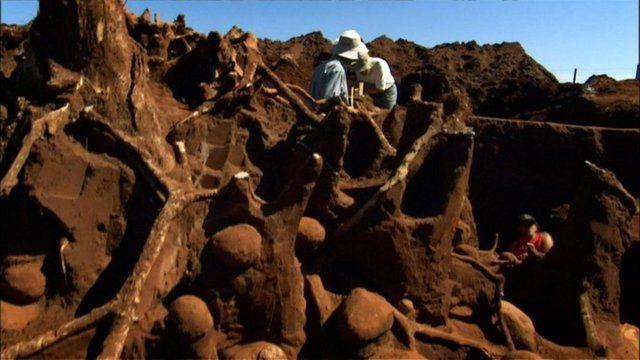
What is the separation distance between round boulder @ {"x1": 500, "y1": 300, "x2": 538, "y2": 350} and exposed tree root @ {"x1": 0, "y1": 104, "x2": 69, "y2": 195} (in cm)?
285

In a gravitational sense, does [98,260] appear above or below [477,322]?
above

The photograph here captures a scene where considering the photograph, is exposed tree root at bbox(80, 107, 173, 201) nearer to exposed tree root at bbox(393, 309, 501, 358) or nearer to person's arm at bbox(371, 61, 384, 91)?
exposed tree root at bbox(393, 309, 501, 358)

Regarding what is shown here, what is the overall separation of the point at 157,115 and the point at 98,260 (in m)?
0.96

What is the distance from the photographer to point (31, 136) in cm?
296

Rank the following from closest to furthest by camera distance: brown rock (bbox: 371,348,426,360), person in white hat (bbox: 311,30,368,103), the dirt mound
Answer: brown rock (bbox: 371,348,426,360), person in white hat (bbox: 311,30,368,103), the dirt mound

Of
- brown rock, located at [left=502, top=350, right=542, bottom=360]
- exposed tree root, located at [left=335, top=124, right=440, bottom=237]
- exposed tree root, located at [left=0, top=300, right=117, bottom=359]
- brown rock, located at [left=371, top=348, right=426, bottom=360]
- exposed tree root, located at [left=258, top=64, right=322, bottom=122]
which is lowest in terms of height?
brown rock, located at [left=502, top=350, right=542, bottom=360]

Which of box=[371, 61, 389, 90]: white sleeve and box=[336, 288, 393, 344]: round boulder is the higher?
box=[371, 61, 389, 90]: white sleeve

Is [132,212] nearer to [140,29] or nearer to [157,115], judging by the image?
[157,115]

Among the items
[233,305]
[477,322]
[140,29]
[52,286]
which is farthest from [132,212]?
[140,29]

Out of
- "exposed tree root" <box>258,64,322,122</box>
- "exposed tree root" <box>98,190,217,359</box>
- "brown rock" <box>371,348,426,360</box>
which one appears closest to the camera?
"exposed tree root" <box>98,190,217,359</box>

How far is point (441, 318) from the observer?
373cm

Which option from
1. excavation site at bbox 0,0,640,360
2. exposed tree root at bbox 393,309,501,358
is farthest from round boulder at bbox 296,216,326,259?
exposed tree root at bbox 393,309,501,358

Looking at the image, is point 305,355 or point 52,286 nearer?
point 52,286

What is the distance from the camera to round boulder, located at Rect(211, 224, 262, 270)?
3.03 m
